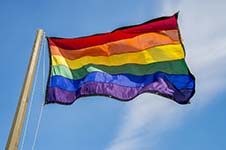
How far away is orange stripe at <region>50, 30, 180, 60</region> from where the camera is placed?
9942 mm

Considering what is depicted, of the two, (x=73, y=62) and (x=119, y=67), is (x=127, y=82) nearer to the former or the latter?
(x=119, y=67)

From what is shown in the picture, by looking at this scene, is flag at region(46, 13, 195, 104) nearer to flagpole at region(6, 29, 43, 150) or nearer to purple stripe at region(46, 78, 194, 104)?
purple stripe at region(46, 78, 194, 104)

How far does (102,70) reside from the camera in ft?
31.8

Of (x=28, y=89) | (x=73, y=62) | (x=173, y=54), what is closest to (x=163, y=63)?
(x=173, y=54)

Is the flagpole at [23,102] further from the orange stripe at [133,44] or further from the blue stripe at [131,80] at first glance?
the orange stripe at [133,44]

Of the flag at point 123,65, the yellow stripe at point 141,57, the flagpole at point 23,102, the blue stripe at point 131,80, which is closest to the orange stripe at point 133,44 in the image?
the flag at point 123,65

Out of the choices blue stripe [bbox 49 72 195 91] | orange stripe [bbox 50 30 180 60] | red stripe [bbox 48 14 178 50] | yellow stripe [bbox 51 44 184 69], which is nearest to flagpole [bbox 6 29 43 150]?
blue stripe [bbox 49 72 195 91]

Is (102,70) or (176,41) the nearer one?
(102,70)

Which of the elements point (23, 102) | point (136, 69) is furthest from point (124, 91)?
point (23, 102)

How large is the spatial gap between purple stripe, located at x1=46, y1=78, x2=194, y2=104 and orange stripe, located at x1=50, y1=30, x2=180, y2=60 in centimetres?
104

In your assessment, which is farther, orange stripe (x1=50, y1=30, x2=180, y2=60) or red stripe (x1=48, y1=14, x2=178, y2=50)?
orange stripe (x1=50, y1=30, x2=180, y2=60)

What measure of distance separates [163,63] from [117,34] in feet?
4.66

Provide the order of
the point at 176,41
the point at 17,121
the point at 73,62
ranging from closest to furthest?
the point at 17,121 < the point at 73,62 < the point at 176,41

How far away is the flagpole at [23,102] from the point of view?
6164 mm
